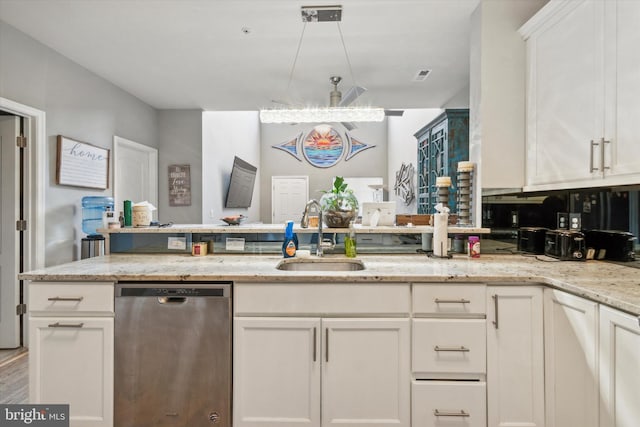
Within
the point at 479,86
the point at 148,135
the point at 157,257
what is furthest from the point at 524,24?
the point at 148,135

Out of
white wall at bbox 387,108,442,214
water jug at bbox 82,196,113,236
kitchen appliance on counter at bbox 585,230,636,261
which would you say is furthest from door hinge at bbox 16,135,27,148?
white wall at bbox 387,108,442,214

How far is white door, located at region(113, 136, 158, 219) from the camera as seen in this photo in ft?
13.2

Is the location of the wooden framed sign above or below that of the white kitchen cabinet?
above

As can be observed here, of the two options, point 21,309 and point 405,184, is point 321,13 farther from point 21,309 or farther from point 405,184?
point 405,184

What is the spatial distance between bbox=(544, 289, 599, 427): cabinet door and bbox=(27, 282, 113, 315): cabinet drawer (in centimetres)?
197

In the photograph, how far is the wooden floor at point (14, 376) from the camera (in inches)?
84.3

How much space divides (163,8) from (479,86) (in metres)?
2.15

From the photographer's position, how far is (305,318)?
1.59 m

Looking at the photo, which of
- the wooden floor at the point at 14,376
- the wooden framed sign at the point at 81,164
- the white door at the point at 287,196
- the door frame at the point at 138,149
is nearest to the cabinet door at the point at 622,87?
the wooden floor at the point at 14,376

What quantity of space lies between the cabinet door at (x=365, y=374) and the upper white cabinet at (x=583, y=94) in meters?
Answer: 1.15

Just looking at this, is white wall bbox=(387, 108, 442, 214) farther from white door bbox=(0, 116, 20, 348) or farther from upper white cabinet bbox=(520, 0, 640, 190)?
white door bbox=(0, 116, 20, 348)

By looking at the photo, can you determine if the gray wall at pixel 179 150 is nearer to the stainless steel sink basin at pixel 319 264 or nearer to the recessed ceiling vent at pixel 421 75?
the recessed ceiling vent at pixel 421 75

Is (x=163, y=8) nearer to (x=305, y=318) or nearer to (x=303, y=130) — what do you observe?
(x=305, y=318)

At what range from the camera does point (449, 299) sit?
158 cm
